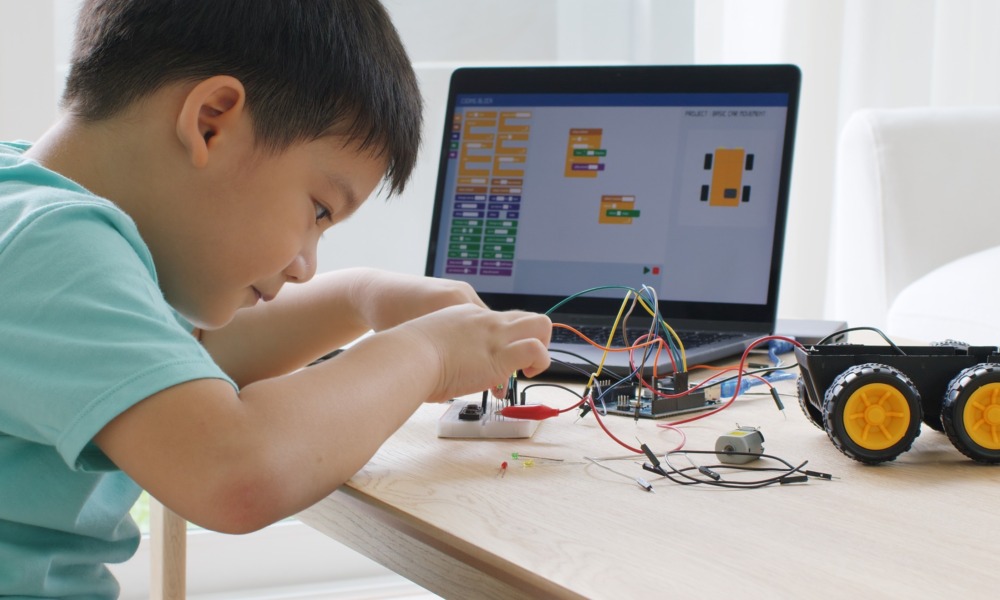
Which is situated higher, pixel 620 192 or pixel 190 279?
pixel 620 192

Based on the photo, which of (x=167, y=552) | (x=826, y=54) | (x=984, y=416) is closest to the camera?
(x=984, y=416)

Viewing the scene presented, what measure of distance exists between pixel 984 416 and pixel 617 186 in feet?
2.22

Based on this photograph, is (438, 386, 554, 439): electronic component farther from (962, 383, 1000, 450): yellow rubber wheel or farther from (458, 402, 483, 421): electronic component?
(962, 383, 1000, 450): yellow rubber wheel

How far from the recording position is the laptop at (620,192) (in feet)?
3.92

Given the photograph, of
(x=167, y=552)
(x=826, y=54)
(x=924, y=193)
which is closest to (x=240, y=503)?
(x=167, y=552)

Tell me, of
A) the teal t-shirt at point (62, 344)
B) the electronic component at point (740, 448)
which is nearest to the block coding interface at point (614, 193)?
the electronic component at point (740, 448)

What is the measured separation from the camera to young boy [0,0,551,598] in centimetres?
53

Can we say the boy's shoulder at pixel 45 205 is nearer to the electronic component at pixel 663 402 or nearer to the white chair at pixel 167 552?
the electronic component at pixel 663 402

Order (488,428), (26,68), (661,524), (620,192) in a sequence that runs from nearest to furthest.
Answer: (661,524) < (488,428) < (620,192) < (26,68)

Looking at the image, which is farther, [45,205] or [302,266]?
[302,266]

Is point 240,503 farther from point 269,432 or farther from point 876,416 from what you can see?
point 876,416

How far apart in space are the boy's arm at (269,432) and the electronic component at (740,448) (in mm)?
207

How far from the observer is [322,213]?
748 mm

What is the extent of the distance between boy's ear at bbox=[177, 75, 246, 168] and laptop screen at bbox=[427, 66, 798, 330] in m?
0.63
